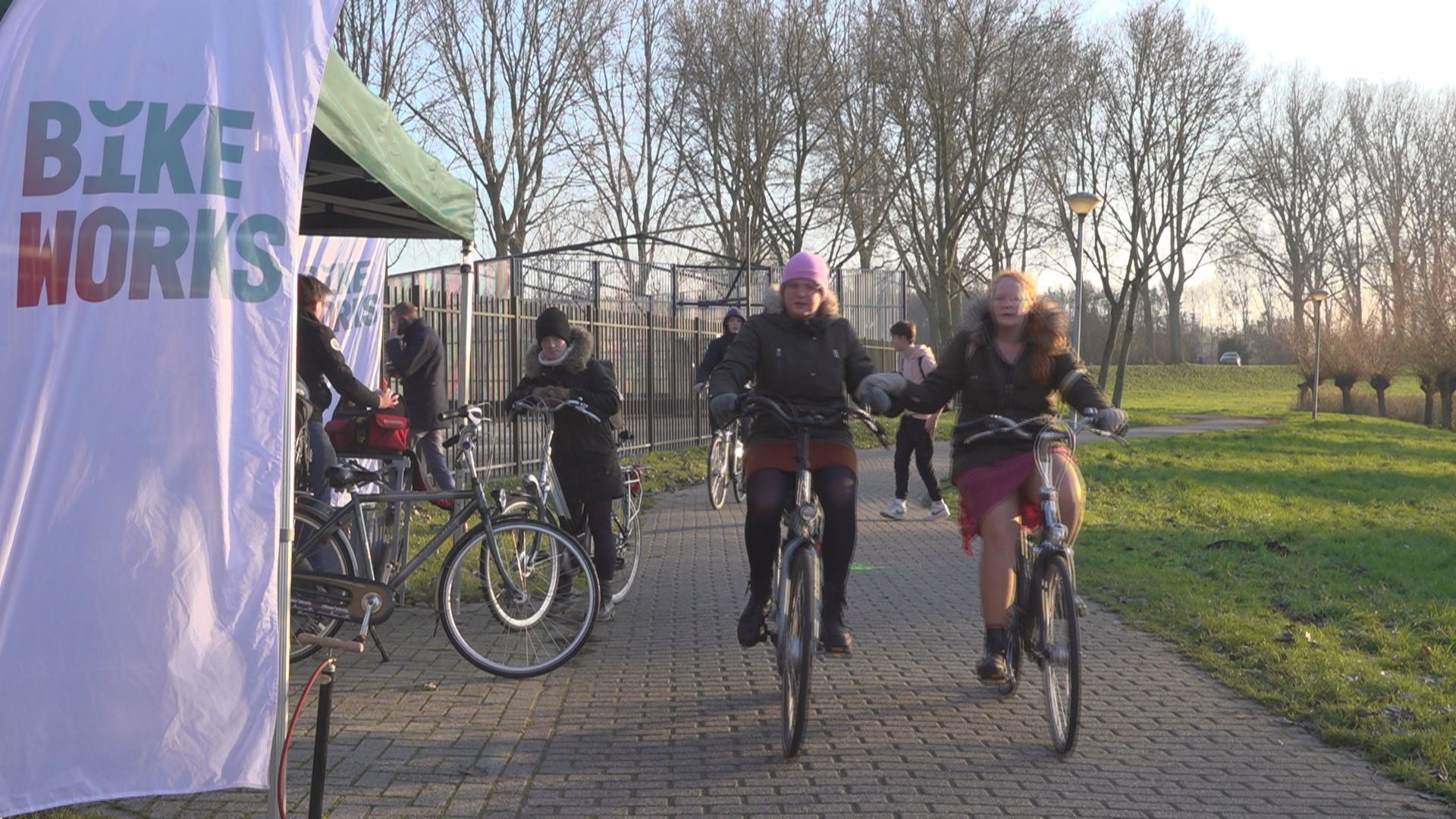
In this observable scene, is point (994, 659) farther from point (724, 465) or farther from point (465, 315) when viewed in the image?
point (724, 465)

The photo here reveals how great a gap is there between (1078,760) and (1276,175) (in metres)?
62.8

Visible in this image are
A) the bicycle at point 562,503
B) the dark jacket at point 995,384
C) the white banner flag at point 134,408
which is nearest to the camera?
the white banner flag at point 134,408

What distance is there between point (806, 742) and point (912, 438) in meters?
7.68

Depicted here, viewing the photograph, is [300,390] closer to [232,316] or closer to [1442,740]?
[232,316]

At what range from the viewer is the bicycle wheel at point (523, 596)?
647cm

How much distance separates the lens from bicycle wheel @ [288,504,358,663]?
627cm

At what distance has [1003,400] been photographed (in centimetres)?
581

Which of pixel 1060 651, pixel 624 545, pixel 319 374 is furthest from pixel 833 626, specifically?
pixel 319 374

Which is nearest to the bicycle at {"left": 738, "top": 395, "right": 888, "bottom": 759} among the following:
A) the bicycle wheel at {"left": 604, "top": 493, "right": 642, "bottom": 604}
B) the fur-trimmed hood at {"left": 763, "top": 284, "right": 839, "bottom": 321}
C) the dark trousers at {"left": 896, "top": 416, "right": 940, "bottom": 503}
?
the fur-trimmed hood at {"left": 763, "top": 284, "right": 839, "bottom": 321}

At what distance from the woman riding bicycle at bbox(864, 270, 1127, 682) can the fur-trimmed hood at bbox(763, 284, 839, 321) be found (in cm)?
52

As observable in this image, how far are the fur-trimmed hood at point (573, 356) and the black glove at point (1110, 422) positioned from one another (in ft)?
10.6

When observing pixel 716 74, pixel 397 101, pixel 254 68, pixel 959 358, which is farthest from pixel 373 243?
pixel 716 74

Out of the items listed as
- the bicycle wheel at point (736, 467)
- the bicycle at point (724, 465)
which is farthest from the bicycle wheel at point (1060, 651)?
the bicycle wheel at point (736, 467)

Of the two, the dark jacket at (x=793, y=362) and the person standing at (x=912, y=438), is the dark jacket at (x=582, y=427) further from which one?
the person standing at (x=912, y=438)
